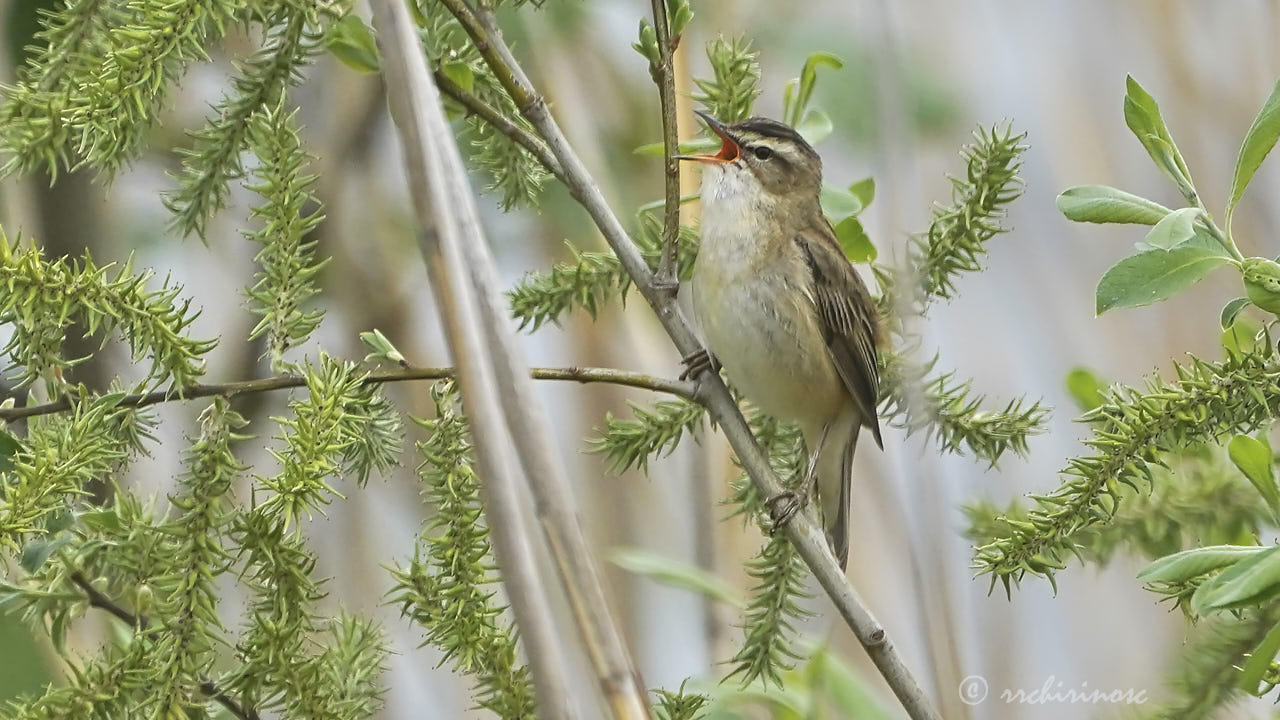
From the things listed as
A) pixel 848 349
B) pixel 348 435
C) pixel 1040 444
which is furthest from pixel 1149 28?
pixel 348 435

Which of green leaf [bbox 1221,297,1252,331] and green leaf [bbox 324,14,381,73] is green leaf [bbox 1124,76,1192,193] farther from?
green leaf [bbox 324,14,381,73]

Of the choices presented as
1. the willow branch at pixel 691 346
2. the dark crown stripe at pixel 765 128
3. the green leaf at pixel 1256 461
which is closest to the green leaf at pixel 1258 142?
the green leaf at pixel 1256 461

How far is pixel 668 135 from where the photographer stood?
144 cm

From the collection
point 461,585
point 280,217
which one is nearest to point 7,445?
point 280,217

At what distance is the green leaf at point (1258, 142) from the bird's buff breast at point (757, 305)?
1.32 meters

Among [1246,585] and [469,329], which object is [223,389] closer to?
[469,329]

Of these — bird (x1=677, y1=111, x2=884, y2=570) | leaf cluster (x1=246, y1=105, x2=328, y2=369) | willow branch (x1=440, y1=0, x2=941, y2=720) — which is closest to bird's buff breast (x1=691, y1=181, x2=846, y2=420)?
bird (x1=677, y1=111, x2=884, y2=570)

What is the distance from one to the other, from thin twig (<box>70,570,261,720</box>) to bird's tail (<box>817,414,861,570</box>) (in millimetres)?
1396

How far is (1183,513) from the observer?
1.46 metres

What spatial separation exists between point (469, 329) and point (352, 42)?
62 cm

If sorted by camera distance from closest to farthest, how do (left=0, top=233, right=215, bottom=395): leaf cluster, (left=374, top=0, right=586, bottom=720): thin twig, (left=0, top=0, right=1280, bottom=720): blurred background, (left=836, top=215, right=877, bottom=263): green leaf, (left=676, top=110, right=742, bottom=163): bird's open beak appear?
(left=374, top=0, right=586, bottom=720): thin twig, (left=0, top=233, right=215, bottom=395): leaf cluster, (left=836, top=215, right=877, bottom=263): green leaf, (left=676, top=110, right=742, bottom=163): bird's open beak, (left=0, top=0, right=1280, bottom=720): blurred background

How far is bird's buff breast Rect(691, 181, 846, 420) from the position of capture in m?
2.45

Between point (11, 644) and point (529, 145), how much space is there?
0.80m

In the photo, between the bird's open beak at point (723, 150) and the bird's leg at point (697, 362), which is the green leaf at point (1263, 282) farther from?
the bird's open beak at point (723, 150)
